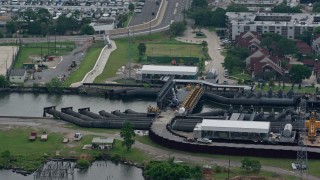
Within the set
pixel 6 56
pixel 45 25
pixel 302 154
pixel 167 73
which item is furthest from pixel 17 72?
pixel 302 154

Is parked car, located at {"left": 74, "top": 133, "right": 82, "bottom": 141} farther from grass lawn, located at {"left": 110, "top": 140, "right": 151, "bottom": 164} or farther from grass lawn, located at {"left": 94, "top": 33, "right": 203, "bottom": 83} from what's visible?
grass lawn, located at {"left": 94, "top": 33, "right": 203, "bottom": 83}

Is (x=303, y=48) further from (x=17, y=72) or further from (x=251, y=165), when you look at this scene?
(x=251, y=165)

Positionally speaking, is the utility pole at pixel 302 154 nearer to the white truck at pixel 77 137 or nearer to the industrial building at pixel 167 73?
the white truck at pixel 77 137

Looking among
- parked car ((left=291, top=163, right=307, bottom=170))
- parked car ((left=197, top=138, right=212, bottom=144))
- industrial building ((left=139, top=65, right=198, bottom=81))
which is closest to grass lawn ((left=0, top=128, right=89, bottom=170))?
parked car ((left=197, top=138, right=212, bottom=144))

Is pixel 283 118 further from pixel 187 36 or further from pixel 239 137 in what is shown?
pixel 187 36

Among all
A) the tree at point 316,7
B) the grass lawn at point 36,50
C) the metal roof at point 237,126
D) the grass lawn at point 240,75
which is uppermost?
the tree at point 316,7

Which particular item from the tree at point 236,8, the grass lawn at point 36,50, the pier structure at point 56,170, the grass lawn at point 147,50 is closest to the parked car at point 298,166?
the pier structure at point 56,170
